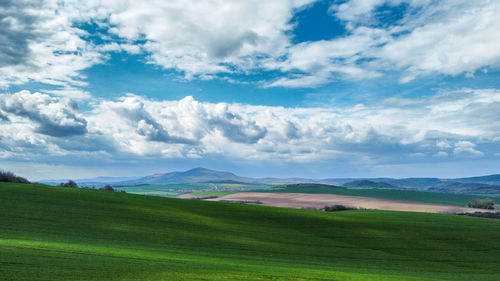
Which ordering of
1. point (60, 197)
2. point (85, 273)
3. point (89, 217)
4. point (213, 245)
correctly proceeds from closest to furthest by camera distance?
point (85, 273)
point (213, 245)
point (89, 217)
point (60, 197)

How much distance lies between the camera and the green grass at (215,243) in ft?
47.9

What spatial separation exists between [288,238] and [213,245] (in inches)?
354

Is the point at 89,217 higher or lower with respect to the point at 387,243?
higher

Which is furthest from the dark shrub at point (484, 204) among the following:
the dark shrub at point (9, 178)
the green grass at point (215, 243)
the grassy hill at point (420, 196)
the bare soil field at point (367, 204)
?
the dark shrub at point (9, 178)

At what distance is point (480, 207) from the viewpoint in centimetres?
7888

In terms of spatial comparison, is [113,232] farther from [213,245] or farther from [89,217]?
[213,245]

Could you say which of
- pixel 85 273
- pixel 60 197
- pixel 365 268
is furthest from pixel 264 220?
pixel 85 273

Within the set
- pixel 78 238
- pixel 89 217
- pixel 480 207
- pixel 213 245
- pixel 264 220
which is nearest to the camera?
pixel 78 238

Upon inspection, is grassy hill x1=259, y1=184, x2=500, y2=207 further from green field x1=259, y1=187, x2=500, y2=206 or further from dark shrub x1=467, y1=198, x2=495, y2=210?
dark shrub x1=467, y1=198, x2=495, y2=210

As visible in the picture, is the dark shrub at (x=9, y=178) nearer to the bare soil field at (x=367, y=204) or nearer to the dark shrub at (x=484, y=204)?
the bare soil field at (x=367, y=204)

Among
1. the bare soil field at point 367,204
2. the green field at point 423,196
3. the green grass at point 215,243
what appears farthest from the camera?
the green field at point 423,196

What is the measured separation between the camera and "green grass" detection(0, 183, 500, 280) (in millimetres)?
14594

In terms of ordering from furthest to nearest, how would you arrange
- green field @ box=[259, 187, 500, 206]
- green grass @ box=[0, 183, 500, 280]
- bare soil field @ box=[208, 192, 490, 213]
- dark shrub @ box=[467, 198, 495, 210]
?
1. green field @ box=[259, 187, 500, 206]
2. dark shrub @ box=[467, 198, 495, 210]
3. bare soil field @ box=[208, 192, 490, 213]
4. green grass @ box=[0, 183, 500, 280]

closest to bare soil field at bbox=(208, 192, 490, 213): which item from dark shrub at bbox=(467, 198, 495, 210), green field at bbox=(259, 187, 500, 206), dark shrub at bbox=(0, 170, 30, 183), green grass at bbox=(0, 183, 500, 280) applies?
dark shrub at bbox=(467, 198, 495, 210)
